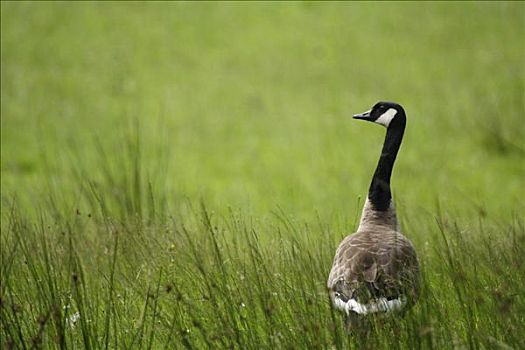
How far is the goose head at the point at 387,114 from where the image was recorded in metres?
5.55

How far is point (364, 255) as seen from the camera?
4.41 meters

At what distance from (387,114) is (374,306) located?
1.89 meters

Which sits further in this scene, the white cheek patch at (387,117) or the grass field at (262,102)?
the grass field at (262,102)

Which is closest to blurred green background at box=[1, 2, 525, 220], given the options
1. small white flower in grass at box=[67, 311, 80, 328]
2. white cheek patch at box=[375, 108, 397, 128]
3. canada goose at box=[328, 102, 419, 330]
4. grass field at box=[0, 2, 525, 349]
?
grass field at box=[0, 2, 525, 349]

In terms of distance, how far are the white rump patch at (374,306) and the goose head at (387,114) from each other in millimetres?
1713

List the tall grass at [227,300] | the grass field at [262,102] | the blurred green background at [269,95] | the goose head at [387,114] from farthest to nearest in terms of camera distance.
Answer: the blurred green background at [269,95] → the grass field at [262,102] → the goose head at [387,114] → the tall grass at [227,300]

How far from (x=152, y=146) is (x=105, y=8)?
7.33 meters

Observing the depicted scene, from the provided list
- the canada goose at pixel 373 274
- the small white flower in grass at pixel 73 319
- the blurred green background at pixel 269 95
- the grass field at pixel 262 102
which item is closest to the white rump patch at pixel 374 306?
the canada goose at pixel 373 274

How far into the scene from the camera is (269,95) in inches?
754

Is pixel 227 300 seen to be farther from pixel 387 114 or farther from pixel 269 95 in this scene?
pixel 269 95

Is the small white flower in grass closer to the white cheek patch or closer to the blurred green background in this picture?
→ the white cheek patch

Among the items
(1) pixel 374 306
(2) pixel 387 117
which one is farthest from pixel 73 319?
(2) pixel 387 117

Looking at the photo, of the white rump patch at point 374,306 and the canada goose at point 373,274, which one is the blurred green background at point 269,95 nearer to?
the canada goose at point 373,274

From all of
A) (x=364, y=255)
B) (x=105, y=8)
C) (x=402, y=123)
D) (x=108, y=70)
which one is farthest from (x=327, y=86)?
(x=364, y=255)
